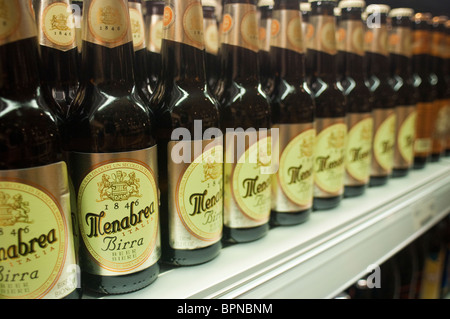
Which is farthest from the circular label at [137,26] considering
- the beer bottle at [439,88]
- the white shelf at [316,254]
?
the beer bottle at [439,88]

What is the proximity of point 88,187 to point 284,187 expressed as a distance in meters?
0.52

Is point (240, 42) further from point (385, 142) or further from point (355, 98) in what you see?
point (385, 142)

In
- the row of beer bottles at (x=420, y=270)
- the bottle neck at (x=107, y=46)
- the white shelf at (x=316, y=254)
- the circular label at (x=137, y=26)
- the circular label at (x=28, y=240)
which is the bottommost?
the row of beer bottles at (x=420, y=270)

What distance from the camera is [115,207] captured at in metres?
0.66

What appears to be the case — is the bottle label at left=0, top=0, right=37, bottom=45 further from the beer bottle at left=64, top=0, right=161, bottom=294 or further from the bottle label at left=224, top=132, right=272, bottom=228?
the bottle label at left=224, top=132, right=272, bottom=228

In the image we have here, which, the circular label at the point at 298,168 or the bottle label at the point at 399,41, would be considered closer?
the circular label at the point at 298,168

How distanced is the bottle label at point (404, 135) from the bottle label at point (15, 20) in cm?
129

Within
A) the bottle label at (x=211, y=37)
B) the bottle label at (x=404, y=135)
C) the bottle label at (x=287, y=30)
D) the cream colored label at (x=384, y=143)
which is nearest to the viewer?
the bottle label at (x=287, y=30)

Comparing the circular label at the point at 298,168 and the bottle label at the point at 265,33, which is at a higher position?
the bottle label at the point at 265,33

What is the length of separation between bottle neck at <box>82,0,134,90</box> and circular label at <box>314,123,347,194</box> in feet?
1.99

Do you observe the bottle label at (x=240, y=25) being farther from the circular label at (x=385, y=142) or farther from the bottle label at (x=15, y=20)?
the circular label at (x=385, y=142)

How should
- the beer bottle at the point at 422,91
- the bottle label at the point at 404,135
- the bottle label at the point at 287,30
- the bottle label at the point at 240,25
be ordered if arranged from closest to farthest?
the bottle label at the point at 240,25
the bottle label at the point at 287,30
the bottle label at the point at 404,135
the beer bottle at the point at 422,91

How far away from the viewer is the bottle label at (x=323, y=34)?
43.3 inches

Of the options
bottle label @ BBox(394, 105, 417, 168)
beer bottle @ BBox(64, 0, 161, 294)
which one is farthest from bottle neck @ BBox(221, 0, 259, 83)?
bottle label @ BBox(394, 105, 417, 168)
